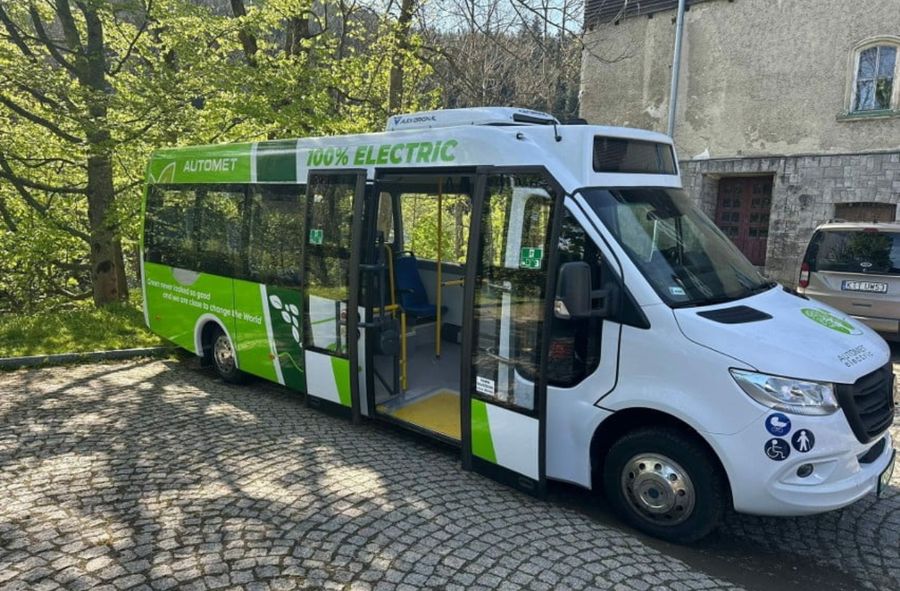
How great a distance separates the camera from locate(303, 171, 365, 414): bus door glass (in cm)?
557

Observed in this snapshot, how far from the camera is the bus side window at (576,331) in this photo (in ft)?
13.3

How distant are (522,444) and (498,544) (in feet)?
2.49

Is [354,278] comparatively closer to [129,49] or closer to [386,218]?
[386,218]

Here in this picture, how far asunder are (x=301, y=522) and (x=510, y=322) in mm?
1889

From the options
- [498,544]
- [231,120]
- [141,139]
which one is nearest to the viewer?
[498,544]

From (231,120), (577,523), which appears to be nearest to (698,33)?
(231,120)

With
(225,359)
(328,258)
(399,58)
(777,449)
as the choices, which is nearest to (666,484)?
(777,449)

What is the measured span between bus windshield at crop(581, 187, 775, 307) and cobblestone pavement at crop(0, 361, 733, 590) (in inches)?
65.7

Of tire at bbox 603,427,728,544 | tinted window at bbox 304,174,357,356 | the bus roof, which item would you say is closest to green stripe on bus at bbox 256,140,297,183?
the bus roof

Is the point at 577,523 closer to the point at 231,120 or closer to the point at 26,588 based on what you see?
the point at 26,588

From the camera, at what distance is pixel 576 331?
163 inches

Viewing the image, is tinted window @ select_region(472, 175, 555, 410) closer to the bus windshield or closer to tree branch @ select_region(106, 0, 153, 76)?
the bus windshield

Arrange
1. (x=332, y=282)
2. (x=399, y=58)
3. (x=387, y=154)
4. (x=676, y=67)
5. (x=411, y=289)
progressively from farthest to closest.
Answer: (x=676, y=67) → (x=399, y=58) → (x=411, y=289) → (x=332, y=282) → (x=387, y=154)

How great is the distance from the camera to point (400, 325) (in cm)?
598
